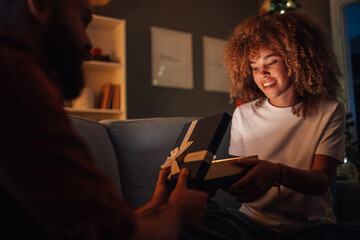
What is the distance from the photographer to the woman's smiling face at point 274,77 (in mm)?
1199

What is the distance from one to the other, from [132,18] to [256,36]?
8.44 ft

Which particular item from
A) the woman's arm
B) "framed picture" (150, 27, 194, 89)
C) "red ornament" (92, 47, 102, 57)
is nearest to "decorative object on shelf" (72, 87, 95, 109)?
"red ornament" (92, 47, 102, 57)

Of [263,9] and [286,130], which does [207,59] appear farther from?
[286,130]

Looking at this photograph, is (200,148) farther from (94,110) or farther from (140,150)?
(94,110)

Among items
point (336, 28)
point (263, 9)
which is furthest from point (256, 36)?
point (336, 28)

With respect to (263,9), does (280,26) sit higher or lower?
lower

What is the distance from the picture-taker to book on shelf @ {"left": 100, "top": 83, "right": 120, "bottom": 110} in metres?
3.18

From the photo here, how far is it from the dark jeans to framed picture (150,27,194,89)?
2.69 m

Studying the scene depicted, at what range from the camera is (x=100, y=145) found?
1.27 m

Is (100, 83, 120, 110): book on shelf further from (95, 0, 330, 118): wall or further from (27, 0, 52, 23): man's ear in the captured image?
(27, 0, 52, 23): man's ear

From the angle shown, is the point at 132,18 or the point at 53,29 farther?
the point at 132,18

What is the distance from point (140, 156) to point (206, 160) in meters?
0.70

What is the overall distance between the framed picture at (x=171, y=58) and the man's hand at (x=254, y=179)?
9.30ft

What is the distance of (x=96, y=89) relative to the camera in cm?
338
